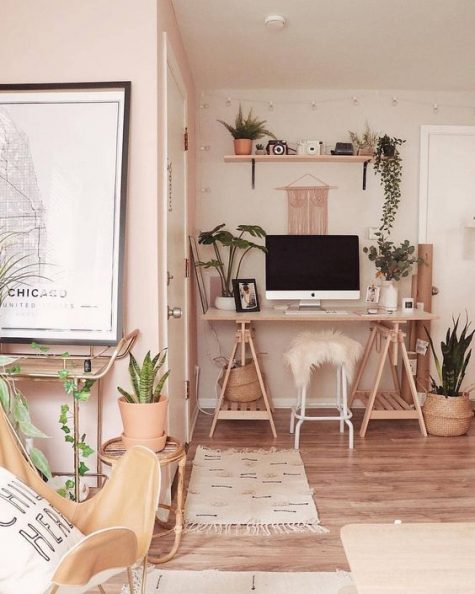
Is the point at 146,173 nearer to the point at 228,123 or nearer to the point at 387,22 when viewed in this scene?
the point at 387,22

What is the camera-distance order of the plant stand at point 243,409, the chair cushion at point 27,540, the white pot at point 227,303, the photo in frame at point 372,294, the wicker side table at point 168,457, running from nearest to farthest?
the chair cushion at point 27,540 < the wicker side table at point 168,457 < the plant stand at point 243,409 < the white pot at point 227,303 < the photo in frame at point 372,294

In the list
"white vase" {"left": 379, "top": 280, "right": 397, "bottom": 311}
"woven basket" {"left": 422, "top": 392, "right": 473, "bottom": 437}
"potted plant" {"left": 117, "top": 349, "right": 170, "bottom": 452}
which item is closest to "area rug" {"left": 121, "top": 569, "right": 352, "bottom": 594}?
"potted plant" {"left": 117, "top": 349, "right": 170, "bottom": 452}

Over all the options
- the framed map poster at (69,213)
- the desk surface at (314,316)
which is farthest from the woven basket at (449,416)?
the framed map poster at (69,213)

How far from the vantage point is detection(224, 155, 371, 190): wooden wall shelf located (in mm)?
4137

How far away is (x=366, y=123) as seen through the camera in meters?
4.33

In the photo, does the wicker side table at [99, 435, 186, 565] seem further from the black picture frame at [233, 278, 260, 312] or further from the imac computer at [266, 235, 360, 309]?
the imac computer at [266, 235, 360, 309]

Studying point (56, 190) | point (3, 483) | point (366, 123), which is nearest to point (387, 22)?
point (366, 123)

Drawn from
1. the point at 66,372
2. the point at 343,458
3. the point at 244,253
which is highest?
the point at 244,253

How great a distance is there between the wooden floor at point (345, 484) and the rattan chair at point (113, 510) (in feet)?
1.69

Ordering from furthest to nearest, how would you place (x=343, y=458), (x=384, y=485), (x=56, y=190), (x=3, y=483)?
(x=343, y=458)
(x=384, y=485)
(x=56, y=190)
(x=3, y=483)

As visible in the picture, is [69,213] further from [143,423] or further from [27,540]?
[27,540]

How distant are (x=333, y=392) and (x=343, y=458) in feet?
3.79

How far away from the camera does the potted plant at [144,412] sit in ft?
7.14

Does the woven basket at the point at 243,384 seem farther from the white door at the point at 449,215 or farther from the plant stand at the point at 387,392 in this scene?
the white door at the point at 449,215
